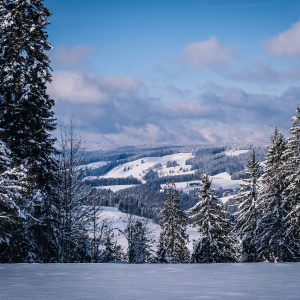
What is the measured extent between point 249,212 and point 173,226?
996cm

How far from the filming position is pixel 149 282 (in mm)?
7469

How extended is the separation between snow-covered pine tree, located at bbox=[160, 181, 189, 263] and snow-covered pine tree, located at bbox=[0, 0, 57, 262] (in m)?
20.1

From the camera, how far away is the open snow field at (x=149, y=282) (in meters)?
6.04

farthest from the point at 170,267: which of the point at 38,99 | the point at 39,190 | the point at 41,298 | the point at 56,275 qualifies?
the point at 38,99

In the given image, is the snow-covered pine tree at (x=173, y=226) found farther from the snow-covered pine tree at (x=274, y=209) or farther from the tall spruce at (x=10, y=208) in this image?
the tall spruce at (x=10, y=208)

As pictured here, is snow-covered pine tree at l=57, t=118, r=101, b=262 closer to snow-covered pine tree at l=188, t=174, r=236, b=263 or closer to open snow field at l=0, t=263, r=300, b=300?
open snow field at l=0, t=263, r=300, b=300

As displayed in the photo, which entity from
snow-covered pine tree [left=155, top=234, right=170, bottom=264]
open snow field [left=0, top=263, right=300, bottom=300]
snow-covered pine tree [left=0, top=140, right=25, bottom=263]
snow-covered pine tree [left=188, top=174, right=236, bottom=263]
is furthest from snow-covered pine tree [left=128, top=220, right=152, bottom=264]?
open snow field [left=0, top=263, right=300, bottom=300]

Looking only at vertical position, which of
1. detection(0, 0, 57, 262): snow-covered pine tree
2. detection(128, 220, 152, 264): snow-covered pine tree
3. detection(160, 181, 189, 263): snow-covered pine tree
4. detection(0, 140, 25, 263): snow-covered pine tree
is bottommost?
detection(128, 220, 152, 264): snow-covered pine tree

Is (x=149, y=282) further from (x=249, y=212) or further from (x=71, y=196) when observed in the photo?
(x=249, y=212)

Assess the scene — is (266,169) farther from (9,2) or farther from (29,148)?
(9,2)

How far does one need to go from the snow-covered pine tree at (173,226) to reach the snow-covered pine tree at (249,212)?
758 centimetres

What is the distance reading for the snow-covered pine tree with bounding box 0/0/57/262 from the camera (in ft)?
48.8

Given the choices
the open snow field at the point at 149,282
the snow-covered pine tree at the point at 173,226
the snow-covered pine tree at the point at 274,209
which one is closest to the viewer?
the open snow field at the point at 149,282

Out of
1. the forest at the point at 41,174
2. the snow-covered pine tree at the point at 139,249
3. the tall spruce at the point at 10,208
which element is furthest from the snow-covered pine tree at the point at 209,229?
the tall spruce at the point at 10,208
